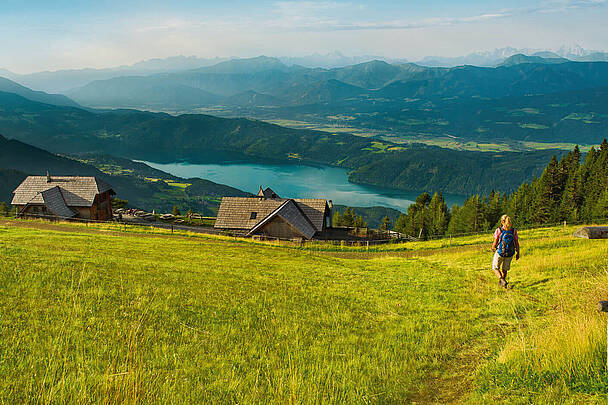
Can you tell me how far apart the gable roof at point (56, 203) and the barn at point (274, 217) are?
2283 cm

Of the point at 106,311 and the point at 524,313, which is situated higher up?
the point at 106,311

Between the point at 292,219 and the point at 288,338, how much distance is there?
3459cm

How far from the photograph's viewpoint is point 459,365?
6891mm

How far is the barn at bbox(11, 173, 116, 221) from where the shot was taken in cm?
4888

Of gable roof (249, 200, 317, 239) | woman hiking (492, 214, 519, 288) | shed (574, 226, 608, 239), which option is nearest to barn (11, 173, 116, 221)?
gable roof (249, 200, 317, 239)

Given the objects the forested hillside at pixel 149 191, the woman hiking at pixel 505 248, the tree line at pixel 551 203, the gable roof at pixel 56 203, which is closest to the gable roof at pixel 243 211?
the gable roof at pixel 56 203

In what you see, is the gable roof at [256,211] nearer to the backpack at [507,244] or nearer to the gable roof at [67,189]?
the gable roof at [67,189]

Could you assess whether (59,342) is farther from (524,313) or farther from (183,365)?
(524,313)

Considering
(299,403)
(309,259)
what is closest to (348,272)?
(309,259)

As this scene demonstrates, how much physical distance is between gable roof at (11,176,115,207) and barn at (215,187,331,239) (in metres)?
21.7

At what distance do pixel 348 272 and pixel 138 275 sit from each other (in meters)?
9.43

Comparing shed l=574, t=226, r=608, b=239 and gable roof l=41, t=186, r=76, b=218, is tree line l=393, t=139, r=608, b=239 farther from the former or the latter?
gable roof l=41, t=186, r=76, b=218

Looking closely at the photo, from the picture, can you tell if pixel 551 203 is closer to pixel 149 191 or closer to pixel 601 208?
pixel 601 208

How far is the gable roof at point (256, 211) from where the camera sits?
1758 inches
